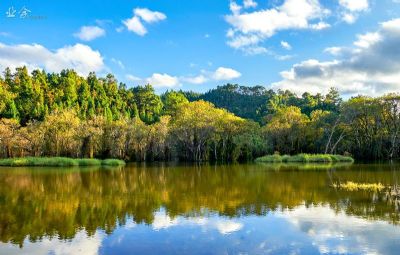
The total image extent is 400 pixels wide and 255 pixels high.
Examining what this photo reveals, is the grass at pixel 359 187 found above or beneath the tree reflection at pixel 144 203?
above

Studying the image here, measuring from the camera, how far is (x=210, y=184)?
3080 cm

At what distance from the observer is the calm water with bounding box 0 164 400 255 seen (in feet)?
43.0

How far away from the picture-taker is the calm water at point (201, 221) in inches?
516

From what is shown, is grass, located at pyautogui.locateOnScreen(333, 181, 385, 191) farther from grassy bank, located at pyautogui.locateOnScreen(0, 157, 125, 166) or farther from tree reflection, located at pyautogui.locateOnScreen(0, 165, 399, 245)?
grassy bank, located at pyautogui.locateOnScreen(0, 157, 125, 166)

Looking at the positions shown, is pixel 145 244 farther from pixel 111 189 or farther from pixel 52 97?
pixel 52 97

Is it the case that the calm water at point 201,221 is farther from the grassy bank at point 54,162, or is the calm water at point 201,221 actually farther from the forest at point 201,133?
the forest at point 201,133

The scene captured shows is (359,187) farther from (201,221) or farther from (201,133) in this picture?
(201,133)

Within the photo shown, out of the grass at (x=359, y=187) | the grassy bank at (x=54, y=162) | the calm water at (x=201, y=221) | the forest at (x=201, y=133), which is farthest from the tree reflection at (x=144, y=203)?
the forest at (x=201, y=133)

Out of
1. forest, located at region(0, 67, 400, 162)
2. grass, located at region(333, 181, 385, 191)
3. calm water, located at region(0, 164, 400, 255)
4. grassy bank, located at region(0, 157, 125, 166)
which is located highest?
forest, located at region(0, 67, 400, 162)

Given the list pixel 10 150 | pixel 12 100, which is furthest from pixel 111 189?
pixel 12 100

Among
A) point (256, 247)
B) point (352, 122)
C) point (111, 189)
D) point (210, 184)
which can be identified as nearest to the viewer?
point (256, 247)

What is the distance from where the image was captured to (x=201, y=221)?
665 inches

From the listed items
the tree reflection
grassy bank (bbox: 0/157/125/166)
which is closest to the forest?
grassy bank (bbox: 0/157/125/166)

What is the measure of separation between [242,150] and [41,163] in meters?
37.2
